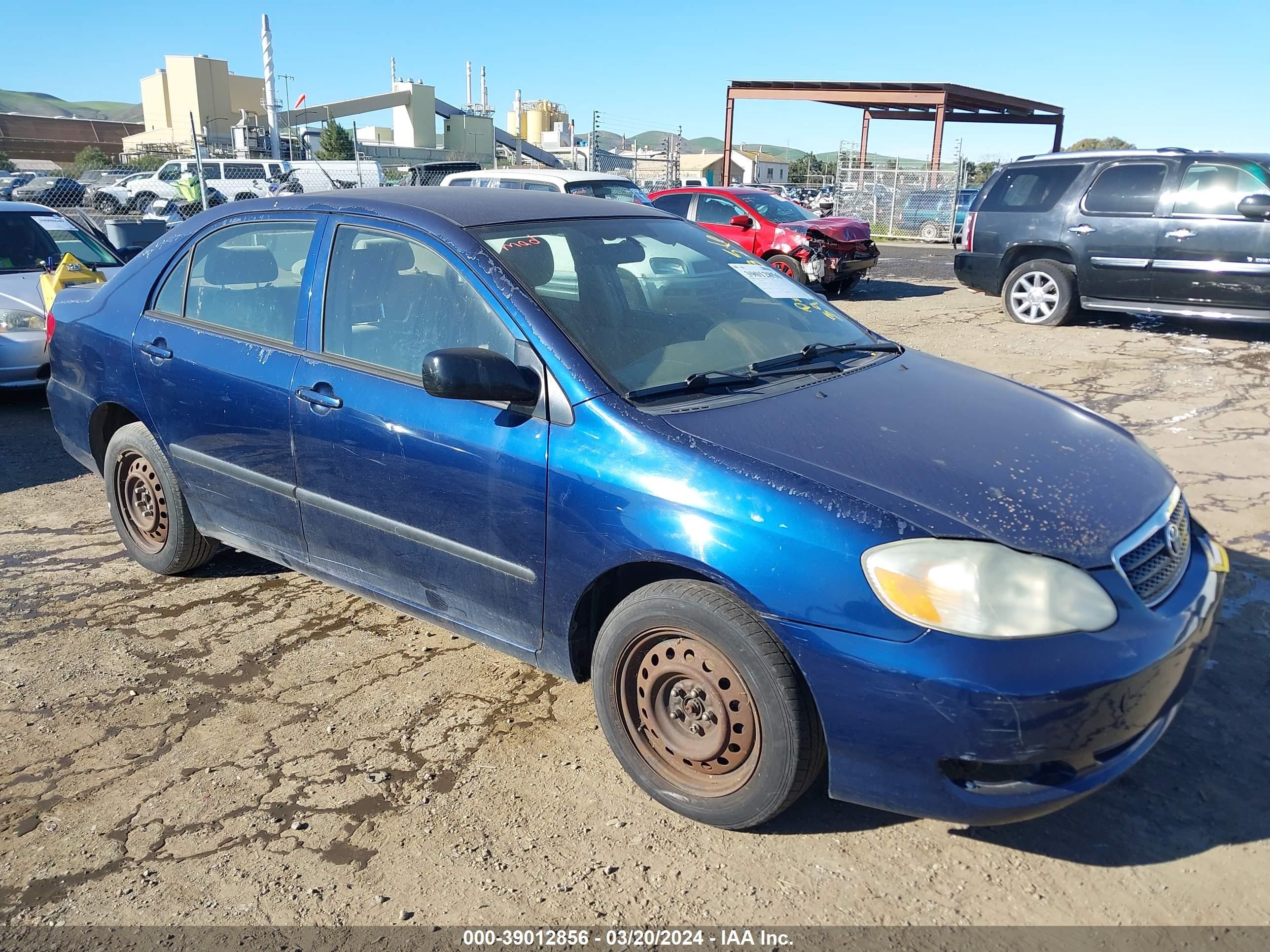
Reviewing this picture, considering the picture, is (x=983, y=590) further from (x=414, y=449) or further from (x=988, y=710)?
(x=414, y=449)

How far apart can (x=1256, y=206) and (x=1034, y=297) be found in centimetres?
232

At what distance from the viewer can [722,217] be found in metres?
13.9

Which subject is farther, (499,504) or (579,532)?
(499,504)

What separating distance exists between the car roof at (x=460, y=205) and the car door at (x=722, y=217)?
31.9ft

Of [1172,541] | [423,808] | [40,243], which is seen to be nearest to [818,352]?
[1172,541]

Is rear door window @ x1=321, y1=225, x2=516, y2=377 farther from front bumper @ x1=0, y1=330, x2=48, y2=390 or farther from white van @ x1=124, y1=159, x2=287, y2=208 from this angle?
white van @ x1=124, y1=159, x2=287, y2=208

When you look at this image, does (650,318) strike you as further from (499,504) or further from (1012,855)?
(1012,855)

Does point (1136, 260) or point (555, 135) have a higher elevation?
point (555, 135)

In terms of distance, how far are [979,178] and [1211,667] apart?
60.5 metres

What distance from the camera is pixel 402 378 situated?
10.4ft

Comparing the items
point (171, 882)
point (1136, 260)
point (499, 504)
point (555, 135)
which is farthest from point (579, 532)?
point (555, 135)

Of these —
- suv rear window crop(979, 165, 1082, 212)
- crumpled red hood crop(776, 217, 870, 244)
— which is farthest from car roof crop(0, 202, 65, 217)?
suv rear window crop(979, 165, 1082, 212)

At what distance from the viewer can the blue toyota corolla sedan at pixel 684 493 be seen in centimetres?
228

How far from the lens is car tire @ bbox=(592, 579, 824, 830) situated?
7.93ft
